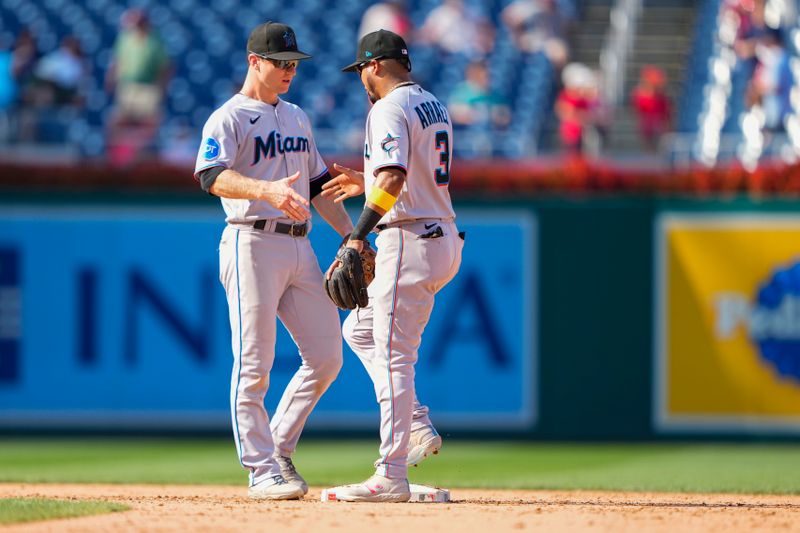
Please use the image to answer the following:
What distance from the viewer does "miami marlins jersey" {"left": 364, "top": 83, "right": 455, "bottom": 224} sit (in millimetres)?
6090

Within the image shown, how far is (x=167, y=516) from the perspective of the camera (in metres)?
5.75

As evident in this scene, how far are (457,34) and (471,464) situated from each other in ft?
22.6

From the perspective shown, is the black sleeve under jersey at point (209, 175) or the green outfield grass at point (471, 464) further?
the green outfield grass at point (471, 464)

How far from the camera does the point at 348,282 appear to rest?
6.09m

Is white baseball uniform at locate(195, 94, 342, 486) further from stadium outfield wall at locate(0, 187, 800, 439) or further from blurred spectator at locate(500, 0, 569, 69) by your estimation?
blurred spectator at locate(500, 0, 569, 69)

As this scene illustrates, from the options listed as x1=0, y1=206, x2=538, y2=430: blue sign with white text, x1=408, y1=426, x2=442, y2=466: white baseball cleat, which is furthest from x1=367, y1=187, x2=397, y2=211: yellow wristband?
x1=0, y1=206, x2=538, y2=430: blue sign with white text

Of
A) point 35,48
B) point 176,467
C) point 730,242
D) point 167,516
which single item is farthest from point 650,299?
point 35,48

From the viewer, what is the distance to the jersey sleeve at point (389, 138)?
6.03 metres

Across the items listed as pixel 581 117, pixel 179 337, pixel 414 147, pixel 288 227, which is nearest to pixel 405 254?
pixel 414 147

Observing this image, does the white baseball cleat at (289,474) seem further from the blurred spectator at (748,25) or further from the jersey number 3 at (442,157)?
the blurred spectator at (748,25)

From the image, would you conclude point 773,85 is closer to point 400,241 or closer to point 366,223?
point 400,241

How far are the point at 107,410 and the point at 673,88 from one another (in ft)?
25.2

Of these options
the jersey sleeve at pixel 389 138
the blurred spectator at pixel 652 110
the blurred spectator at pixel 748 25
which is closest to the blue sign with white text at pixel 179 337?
the blurred spectator at pixel 652 110

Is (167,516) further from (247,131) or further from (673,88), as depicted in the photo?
(673,88)
